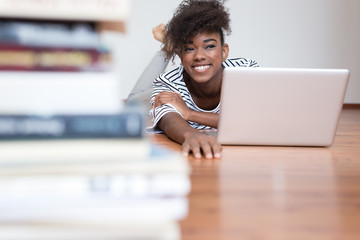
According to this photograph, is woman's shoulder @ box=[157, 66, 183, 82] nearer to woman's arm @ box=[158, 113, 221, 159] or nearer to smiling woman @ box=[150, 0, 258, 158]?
smiling woman @ box=[150, 0, 258, 158]

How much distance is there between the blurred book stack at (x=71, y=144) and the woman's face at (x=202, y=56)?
5.30 ft

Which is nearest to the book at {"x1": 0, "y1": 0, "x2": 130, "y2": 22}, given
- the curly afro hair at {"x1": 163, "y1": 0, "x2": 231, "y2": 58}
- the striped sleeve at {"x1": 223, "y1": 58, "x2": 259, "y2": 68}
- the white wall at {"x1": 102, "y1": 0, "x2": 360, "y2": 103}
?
the curly afro hair at {"x1": 163, "y1": 0, "x2": 231, "y2": 58}

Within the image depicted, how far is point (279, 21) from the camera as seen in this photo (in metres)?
5.37

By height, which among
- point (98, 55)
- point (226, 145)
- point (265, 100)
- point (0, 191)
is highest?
point (98, 55)

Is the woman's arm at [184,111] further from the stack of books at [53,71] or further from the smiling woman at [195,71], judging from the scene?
the stack of books at [53,71]

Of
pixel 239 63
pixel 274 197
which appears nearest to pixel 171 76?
pixel 239 63

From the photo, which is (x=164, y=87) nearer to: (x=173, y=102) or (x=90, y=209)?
(x=173, y=102)

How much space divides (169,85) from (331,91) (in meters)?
0.86

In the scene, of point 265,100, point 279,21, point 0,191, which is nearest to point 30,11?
point 0,191

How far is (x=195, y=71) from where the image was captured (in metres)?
2.21

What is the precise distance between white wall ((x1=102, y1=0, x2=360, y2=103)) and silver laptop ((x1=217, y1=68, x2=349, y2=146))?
12.3 feet

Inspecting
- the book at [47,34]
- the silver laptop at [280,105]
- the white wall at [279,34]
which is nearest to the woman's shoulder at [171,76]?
the silver laptop at [280,105]

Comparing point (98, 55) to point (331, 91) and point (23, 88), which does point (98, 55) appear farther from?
point (331, 91)

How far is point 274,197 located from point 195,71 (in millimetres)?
1291
